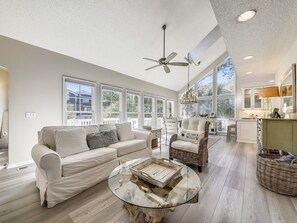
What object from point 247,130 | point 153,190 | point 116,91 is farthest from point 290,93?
point 116,91

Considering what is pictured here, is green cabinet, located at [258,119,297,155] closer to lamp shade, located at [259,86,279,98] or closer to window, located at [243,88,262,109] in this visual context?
lamp shade, located at [259,86,279,98]

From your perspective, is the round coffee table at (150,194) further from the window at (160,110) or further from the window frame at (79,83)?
the window at (160,110)

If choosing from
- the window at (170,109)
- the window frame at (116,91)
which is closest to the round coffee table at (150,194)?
the window frame at (116,91)

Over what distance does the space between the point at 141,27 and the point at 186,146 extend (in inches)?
109

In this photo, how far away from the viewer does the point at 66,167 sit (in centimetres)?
A: 186

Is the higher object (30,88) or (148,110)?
(30,88)

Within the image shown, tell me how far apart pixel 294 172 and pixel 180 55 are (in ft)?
13.6

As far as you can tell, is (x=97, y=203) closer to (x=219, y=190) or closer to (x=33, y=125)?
(x=219, y=190)

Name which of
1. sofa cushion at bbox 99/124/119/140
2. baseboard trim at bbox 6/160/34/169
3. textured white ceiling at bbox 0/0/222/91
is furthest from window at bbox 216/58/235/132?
baseboard trim at bbox 6/160/34/169

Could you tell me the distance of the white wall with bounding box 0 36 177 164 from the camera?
2.79 metres

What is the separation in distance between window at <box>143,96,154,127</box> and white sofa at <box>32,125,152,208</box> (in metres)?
3.36

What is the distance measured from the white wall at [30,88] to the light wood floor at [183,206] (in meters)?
0.79

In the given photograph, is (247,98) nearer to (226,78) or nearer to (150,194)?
(226,78)

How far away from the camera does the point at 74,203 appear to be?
1.78 m
